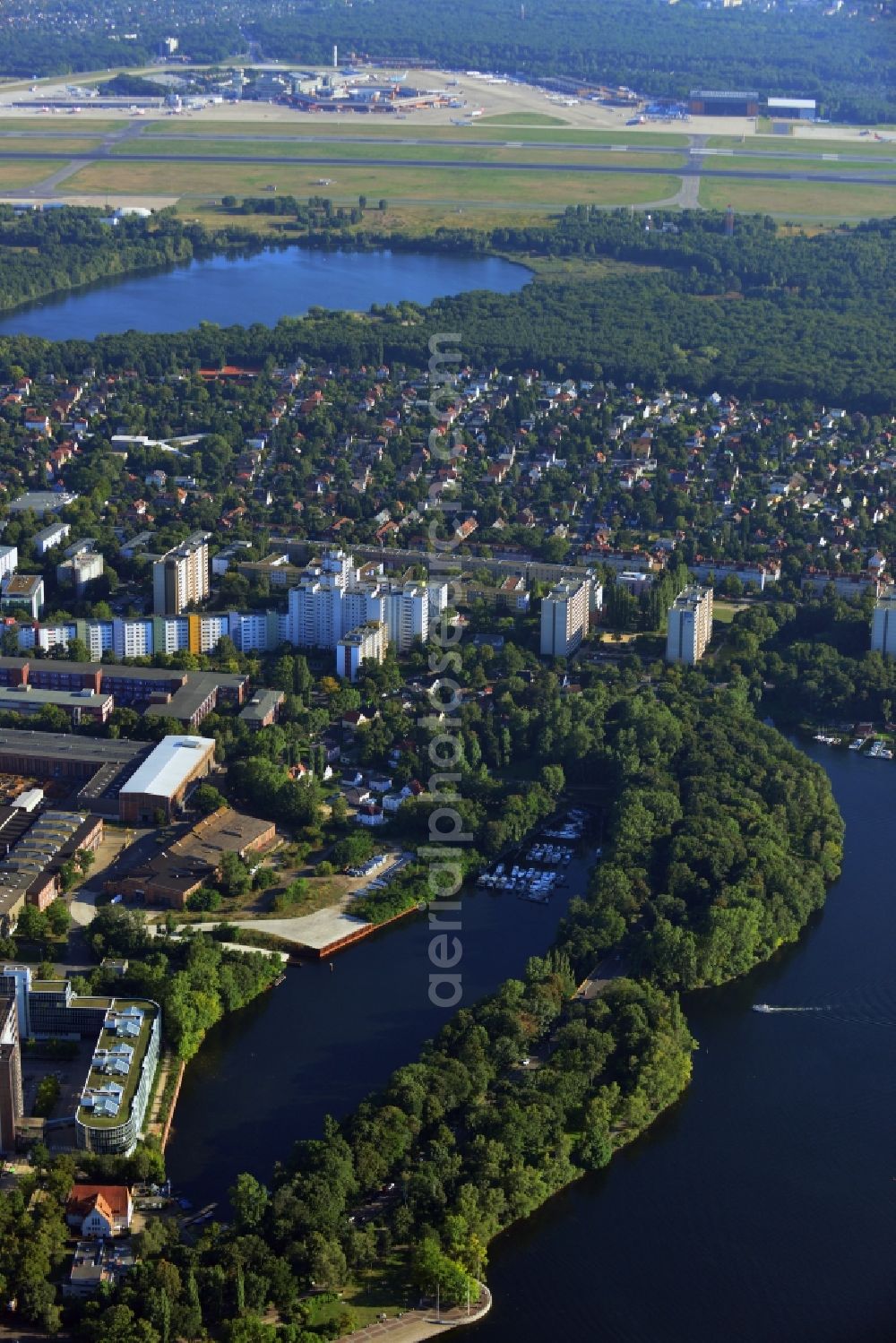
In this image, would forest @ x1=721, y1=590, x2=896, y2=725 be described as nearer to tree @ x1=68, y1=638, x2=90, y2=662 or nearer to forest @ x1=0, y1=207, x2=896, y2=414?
tree @ x1=68, y1=638, x2=90, y2=662

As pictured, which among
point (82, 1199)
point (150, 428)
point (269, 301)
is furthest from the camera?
point (269, 301)

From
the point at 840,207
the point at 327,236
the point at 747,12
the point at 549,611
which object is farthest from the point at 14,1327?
the point at 747,12

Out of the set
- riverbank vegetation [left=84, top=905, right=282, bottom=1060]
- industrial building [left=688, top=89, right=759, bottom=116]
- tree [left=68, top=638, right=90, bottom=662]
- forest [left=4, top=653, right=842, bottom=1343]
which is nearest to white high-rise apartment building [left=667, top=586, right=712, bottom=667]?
forest [left=4, top=653, right=842, bottom=1343]

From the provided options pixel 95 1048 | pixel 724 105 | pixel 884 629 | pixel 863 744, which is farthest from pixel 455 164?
pixel 95 1048

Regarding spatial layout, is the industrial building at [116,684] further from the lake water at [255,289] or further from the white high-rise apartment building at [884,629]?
the lake water at [255,289]

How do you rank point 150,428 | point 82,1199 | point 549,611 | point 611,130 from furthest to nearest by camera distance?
1. point 611,130
2. point 150,428
3. point 549,611
4. point 82,1199

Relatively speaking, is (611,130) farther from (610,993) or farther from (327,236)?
(610,993)

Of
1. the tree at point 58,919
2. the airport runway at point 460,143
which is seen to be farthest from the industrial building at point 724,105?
the tree at point 58,919
